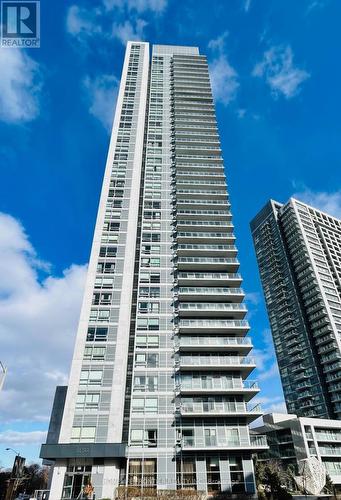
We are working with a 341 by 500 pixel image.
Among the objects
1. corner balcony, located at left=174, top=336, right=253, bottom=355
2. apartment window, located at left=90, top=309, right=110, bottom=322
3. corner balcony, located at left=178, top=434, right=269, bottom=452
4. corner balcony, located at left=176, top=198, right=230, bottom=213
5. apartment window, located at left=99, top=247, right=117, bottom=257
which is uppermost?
corner balcony, located at left=176, top=198, right=230, bottom=213

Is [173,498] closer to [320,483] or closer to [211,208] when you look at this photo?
[320,483]

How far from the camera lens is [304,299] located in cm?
9619

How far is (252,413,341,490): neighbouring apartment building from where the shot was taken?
6300cm

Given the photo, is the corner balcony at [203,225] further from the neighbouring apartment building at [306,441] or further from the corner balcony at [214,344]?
the neighbouring apartment building at [306,441]

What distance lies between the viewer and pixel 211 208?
6003cm

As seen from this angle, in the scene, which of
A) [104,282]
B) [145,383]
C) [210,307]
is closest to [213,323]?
[210,307]

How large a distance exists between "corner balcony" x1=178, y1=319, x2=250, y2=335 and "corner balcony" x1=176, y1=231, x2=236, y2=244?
47.0 ft

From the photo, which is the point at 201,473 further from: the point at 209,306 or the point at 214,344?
the point at 209,306

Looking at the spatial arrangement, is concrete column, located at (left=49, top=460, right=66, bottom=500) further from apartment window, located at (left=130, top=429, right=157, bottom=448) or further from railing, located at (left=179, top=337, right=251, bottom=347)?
railing, located at (left=179, top=337, right=251, bottom=347)

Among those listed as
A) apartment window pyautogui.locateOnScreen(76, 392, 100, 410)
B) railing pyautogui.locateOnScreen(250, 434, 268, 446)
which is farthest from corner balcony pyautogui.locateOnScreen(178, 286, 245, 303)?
railing pyautogui.locateOnScreen(250, 434, 268, 446)

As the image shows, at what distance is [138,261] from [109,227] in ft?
24.5

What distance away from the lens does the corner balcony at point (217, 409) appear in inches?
1510

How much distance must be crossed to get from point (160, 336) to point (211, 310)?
7979mm

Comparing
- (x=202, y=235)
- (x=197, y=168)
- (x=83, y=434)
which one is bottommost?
(x=83, y=434)
